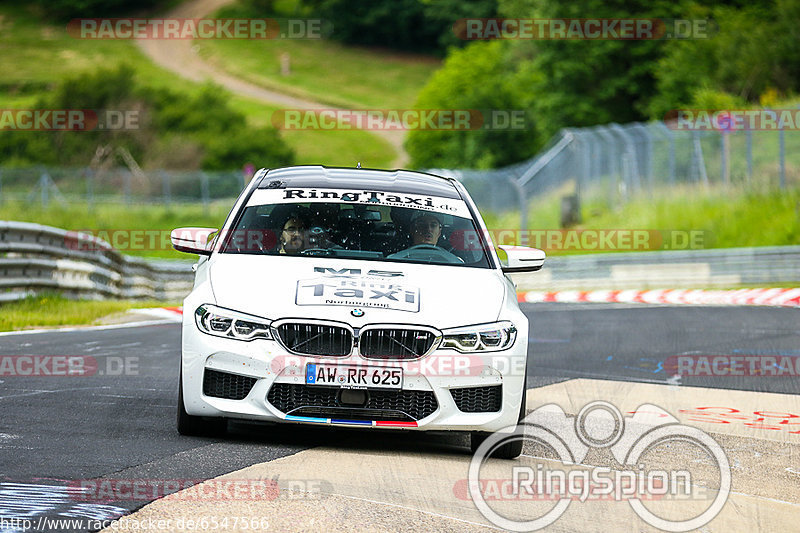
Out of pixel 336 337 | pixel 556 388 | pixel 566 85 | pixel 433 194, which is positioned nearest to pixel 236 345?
pixel 336 337

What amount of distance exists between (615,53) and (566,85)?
2.46 meters

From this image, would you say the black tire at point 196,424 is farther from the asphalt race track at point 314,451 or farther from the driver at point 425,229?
the driver at point 425,229

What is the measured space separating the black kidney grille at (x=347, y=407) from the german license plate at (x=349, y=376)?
0.05 metres

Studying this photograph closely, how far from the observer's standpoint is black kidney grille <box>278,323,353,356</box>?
7118 millimetres

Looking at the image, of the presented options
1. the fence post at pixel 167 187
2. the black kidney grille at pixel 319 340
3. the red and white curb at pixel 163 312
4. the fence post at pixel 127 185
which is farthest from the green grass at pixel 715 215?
the black kidney grille at pixel 319 340

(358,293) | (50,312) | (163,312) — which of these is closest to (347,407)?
(358,293)

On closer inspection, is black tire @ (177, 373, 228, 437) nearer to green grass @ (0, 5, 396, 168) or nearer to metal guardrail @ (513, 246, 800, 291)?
metal guardrail @ (513, 246, 800, 291)

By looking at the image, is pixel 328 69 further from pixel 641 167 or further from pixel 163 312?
pixel 163 312

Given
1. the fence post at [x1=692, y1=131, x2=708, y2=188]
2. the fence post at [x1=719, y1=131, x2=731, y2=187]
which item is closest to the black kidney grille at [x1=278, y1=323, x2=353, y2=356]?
the fence post at [x1=719, y1=131, x2=731, y2=187]

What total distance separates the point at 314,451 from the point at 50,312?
9.39 m

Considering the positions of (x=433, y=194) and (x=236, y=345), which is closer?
(x=236, y=345)

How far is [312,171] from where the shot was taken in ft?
30.8

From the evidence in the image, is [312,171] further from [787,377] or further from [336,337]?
[787,377]

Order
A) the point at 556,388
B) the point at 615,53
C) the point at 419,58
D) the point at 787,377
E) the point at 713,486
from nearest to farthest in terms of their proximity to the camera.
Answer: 1. the point at 713,486
2. the point at 556,388
3. the point at 787,377
4. the point at 615,53
5. the point at 419,58
